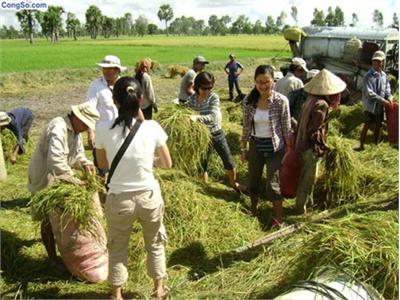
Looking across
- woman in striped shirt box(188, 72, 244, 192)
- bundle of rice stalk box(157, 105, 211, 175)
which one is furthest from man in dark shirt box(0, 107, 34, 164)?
woman in striped shirt box(188, 72, 244, 192)

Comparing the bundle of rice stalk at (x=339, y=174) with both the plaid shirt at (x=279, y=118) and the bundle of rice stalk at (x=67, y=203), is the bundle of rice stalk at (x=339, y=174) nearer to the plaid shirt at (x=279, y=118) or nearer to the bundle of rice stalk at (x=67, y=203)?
the plaid shirt at (x=279, y=118)

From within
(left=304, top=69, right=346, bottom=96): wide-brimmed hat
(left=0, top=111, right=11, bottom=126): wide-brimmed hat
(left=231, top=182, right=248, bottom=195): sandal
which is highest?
(left=304, top=69, right=346, bottom=96): wide-brimmed hat

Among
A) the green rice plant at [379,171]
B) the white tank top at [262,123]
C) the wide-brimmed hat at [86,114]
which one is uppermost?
the wide-brimmed hat at [86,114]

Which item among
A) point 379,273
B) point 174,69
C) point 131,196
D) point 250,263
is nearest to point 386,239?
point 379,273

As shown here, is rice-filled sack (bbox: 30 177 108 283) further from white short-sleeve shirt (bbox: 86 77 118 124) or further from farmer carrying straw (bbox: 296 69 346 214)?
farmer carrying straw (bbox: 296 69 346 214)

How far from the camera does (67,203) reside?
343 cm

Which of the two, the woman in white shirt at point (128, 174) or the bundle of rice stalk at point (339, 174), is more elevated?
the woman in white shirt at point (128, 174)

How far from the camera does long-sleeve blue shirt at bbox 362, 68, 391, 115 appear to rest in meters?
6.91

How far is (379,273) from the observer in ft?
9.00

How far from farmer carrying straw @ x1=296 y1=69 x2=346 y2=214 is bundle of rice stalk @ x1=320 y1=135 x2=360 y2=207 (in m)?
0.60

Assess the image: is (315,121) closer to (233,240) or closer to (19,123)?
(233,240)

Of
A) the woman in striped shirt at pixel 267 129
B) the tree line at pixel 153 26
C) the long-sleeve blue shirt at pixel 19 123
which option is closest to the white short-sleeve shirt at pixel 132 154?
the woman in striped shirt at pixel 267 129

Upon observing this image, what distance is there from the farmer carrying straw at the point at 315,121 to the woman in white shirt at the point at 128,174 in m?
1.70

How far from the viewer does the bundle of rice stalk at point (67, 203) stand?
344 cm
